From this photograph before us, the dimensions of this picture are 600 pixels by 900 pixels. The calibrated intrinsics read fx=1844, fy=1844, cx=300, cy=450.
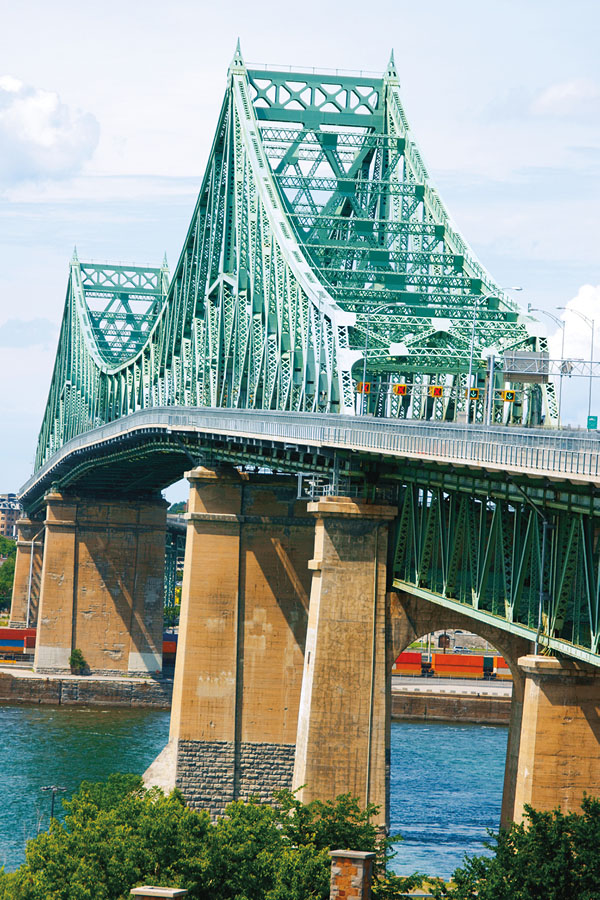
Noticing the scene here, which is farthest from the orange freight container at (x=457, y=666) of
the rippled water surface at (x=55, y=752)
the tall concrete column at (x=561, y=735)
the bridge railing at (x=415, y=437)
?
the tall concrete column at (x=561, y=735)

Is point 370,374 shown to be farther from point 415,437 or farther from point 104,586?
point 104,586

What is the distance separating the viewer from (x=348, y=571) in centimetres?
5453

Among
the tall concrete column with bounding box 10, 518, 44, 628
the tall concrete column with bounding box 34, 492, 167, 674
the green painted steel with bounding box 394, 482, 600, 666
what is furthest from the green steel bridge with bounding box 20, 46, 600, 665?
the tall concrete column with bounding box 10, 518, 44, 628

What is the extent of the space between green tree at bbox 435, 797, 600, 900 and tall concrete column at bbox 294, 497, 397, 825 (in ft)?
55.5

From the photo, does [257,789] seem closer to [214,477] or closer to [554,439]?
[214,477]

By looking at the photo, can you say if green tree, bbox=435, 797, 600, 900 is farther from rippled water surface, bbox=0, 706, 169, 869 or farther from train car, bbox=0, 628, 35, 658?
train car, bbox=0, 628, 35, 658

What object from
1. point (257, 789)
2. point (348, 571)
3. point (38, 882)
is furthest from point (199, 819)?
point (257, 789)

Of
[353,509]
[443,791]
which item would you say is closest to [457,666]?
[443,791]

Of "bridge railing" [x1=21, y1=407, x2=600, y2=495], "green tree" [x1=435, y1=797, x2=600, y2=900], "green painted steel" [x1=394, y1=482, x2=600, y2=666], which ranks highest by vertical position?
"bridge railing" [x1=21, y1=407, x2=600, y2=495]

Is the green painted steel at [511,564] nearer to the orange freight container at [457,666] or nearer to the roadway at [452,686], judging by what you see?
the roadway at [452,686]

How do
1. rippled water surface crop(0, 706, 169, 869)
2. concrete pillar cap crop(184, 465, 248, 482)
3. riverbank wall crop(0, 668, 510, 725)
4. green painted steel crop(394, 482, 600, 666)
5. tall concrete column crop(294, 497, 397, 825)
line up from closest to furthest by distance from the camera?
green painted steel crop(394, 482, 600, 666) → tall concrete column crop(294, 497, 397, 825) → rippled water surface crop(0, 706, 169, 869) → concrete pillar cap crop(184, 465, 248, 482) → riverbank wall crop(0, 668, 510, 725)

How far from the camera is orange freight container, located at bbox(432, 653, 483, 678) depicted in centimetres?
11569

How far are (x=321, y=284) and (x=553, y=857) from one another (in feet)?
120

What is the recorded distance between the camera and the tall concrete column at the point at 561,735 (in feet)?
133
